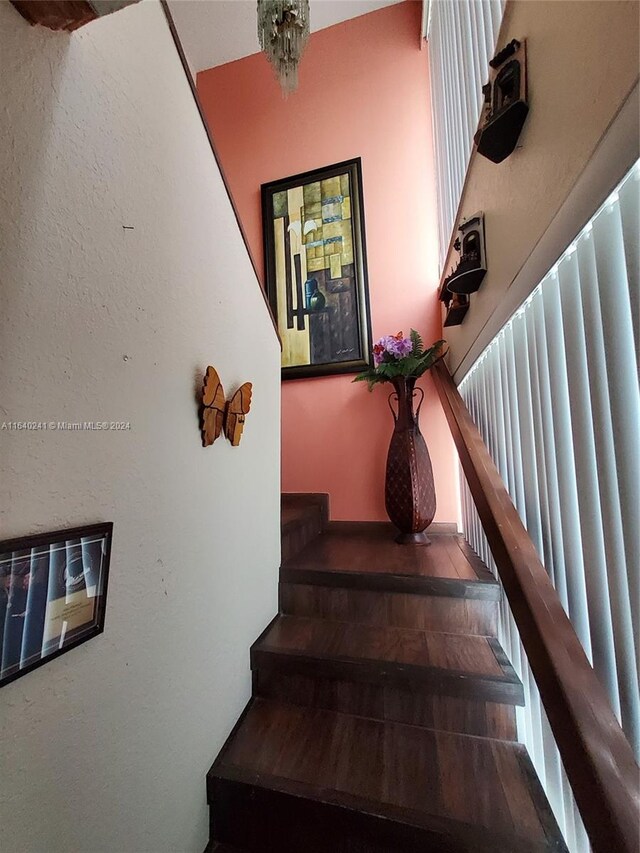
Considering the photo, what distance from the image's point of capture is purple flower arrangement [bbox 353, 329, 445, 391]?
189 centimetres

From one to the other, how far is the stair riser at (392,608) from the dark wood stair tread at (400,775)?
323 millimetres

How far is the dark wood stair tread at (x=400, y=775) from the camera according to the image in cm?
80

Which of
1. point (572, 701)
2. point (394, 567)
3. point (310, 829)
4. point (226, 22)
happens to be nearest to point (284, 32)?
point (226, 22)

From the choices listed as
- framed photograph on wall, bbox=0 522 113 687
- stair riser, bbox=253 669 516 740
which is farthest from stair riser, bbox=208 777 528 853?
framed photograph on wall, bbox=0 522 113 687

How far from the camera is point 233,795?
918mm

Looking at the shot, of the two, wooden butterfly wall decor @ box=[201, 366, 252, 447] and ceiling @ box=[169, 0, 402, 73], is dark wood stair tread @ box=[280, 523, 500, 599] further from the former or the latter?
ceiling @ box=[169, 0, 402, 73]

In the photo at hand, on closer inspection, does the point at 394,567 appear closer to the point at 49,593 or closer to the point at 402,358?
the point at 402,358

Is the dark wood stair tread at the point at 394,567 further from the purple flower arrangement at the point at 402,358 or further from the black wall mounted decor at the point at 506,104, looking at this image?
the black wall mounted decor at the point at 506,104

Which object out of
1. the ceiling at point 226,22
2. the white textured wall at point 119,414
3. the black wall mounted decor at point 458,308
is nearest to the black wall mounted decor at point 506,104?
the black wall mounted decor at point 458,308

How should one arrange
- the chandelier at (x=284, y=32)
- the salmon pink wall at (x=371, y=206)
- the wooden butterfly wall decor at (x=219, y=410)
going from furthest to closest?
the salmon pink wall at (x=371, y=206) < the chandelier at (x=284, y=32) < the wooden butterfly wall decor at (x=219, y=410)

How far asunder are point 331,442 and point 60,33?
2030 mm

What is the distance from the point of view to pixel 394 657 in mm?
1138

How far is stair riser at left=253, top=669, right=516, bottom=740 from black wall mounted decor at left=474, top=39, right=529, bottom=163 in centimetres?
158

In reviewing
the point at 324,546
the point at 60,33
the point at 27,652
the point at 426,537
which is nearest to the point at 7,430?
the point at 27,652
